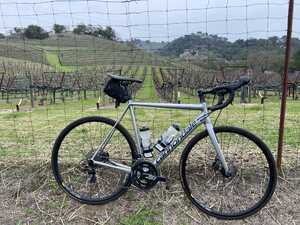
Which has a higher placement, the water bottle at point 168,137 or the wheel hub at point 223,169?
the water bottle at point 168,137

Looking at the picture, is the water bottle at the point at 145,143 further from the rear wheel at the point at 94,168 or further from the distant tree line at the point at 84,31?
the distant tree line at the point at 84,31

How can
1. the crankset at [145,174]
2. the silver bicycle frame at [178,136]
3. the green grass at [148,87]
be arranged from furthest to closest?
1. the green grass at [148,87]
2. the crankset at [145,174]
3. the silver bicycle frame at [178,136]

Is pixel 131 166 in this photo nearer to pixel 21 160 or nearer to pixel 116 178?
pixel 116 178

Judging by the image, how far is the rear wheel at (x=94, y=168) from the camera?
2811 mm

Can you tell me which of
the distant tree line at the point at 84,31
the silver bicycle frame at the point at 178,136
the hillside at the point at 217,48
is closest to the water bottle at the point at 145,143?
the silver bicycle frame at the point at 178,136

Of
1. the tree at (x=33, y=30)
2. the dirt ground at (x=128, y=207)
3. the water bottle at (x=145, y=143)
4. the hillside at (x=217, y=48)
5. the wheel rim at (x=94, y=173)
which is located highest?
the tree at (x=33, y=30)

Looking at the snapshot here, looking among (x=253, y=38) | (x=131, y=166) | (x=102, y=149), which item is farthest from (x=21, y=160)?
(x=253, y=38)

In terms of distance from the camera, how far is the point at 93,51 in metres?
4.11

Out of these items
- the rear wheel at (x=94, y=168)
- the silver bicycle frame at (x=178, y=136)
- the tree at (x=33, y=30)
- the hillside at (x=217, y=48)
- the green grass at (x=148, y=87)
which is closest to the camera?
the silver bicycle frame at (x=178, y=136)

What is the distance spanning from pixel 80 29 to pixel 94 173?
5.98 ft

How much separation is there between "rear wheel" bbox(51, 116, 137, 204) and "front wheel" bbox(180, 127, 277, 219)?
58cm

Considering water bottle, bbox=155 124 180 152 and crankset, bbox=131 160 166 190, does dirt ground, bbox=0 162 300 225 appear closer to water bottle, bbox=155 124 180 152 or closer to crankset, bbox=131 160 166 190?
crankset, bbox=131 160 166 190

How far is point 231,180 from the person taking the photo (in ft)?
9.61

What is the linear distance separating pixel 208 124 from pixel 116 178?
107 centimetres
